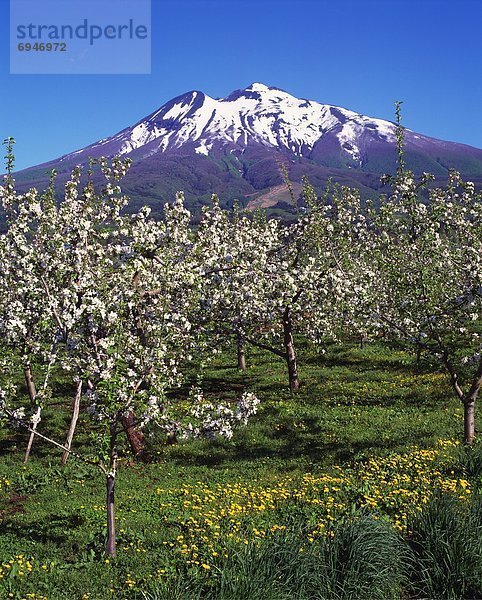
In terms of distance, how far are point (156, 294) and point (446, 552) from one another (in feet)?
30.6

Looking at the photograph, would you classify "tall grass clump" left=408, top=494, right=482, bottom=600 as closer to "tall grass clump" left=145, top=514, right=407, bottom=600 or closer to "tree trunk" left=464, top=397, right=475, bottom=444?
"tall grass clump" left=145, top=514, right=407, bottom=600

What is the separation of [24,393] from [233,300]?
37.7 ft

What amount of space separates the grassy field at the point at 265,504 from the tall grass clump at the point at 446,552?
0.15ft

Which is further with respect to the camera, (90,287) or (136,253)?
(136,253)

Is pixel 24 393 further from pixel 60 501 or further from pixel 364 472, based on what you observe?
pixel 364 472

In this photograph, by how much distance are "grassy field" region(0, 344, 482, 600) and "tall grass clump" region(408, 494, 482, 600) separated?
0.15 feet

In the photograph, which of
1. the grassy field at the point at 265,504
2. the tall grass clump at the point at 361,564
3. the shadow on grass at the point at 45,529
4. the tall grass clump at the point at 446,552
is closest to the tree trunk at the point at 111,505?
the grassy field at the point at 265,504

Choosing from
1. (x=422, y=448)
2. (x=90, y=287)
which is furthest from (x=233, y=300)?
(x=90, y=287)

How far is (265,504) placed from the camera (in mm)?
12531

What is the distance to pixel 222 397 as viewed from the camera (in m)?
23.7

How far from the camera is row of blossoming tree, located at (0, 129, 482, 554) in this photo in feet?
36.3

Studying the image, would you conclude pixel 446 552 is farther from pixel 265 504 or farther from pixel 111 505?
pixel 111 505

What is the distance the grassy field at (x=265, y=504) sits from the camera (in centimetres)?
845

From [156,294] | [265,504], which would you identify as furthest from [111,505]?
[156,294]
